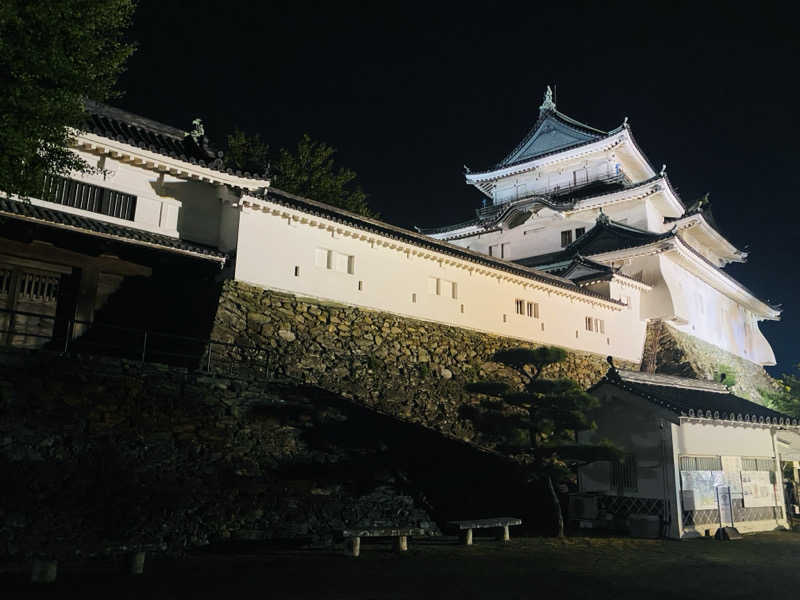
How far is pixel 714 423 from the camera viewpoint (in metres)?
15.8

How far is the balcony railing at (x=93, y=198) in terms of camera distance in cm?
1424

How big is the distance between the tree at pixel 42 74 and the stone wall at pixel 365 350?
18.7 feet

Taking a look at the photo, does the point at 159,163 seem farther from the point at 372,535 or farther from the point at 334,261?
the point at 372,535

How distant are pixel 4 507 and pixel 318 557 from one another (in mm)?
4752

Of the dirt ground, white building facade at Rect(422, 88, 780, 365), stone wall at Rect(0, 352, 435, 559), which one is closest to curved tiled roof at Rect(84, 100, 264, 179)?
stone wall at Rect(0, 352, 435, 559)

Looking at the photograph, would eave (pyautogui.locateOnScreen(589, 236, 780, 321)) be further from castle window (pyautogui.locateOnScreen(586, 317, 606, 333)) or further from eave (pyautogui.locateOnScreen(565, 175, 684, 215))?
castle window (pyautogui.locateOnScreen(586, 317, 606, 333))

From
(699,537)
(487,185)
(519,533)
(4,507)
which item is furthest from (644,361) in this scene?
(4,507)

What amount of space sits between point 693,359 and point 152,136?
24493 mm

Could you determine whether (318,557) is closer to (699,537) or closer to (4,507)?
(4,507)

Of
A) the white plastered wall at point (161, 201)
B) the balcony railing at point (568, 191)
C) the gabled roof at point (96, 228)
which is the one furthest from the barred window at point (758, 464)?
the balcony railing at point (568, 191)

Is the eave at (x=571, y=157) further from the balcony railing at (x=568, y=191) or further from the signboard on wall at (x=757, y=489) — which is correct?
the signboard on wall at (x=757, y=489)

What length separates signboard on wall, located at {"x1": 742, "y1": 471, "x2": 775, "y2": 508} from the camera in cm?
1608

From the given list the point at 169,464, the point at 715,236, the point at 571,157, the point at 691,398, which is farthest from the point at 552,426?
the point at 715,236

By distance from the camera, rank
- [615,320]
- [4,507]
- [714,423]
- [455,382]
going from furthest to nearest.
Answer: [615,320] < [455,382] < [714,423] < [4,507]
